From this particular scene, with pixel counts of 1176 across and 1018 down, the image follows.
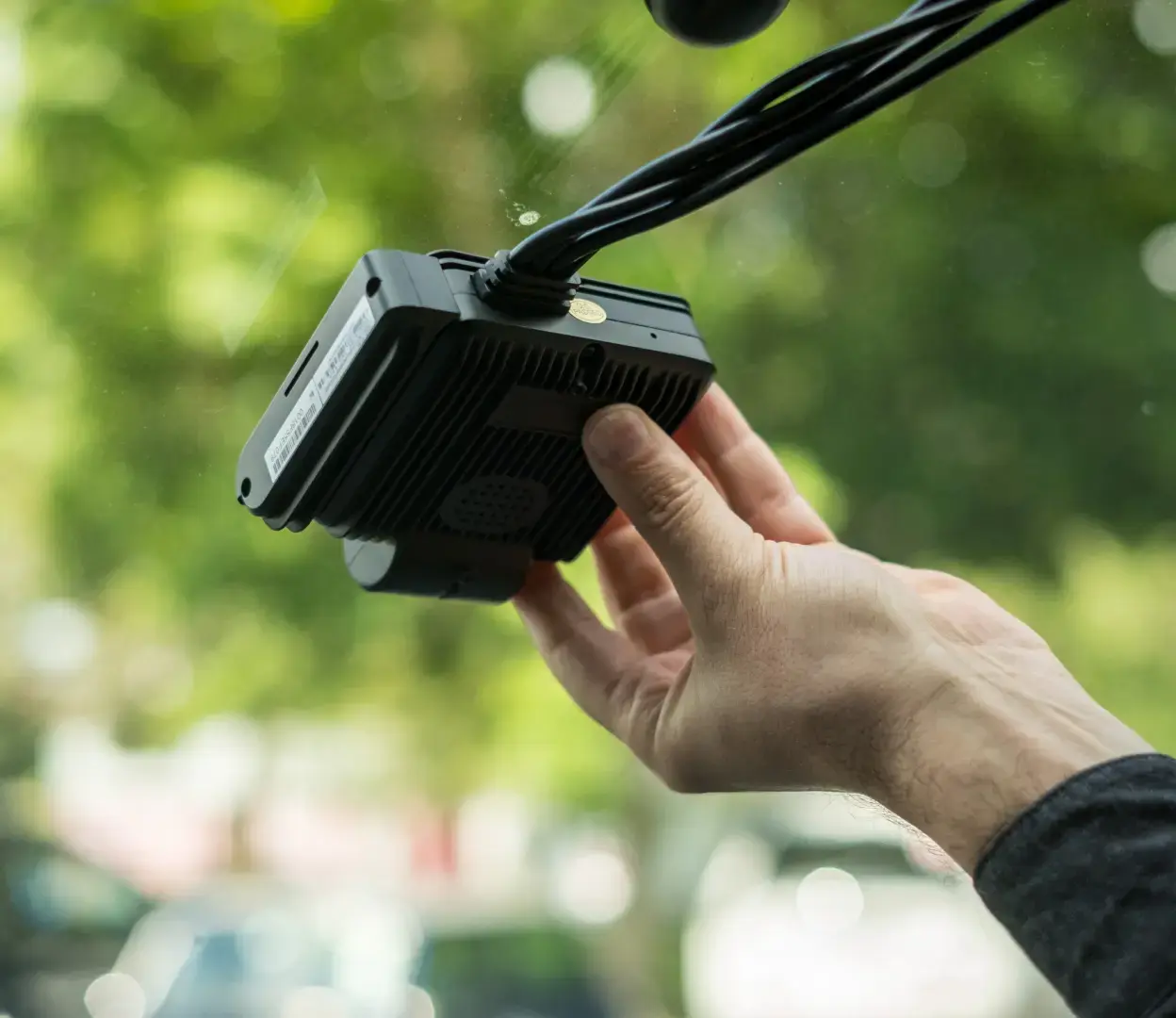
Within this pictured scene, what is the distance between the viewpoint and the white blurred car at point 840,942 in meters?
1.39

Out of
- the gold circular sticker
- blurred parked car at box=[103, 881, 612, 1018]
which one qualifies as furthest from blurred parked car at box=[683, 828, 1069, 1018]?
the gold circular sticker

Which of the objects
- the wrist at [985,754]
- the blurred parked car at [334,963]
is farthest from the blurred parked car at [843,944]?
the wrist at [985,754]

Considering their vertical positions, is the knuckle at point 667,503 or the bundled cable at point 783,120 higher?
the bundled cable at point 783,120

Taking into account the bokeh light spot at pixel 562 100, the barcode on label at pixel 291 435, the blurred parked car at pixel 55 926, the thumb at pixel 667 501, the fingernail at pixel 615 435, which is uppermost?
the bokeh light spot at pixel 562 100

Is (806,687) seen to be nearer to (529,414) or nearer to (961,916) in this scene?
(529,414)

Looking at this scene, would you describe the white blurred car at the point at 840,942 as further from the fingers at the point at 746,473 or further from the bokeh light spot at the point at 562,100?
the bokeh light spot at the point at 562,100

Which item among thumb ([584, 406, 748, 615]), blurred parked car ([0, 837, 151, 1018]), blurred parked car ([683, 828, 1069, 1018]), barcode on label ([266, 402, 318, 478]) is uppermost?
barcode on label ([266, 402, 318, 478])

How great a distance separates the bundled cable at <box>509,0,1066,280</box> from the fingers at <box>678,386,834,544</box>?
0.25 metres

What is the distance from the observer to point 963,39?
518 millimetres

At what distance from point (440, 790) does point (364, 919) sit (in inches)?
7.6

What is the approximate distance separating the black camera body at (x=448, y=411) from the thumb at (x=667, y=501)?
25 millimetres

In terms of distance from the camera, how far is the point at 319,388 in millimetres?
572

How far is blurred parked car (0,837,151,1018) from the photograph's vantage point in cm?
134

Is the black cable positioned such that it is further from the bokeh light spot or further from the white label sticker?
the bokeh light spot
